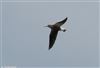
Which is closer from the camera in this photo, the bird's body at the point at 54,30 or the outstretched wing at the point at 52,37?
the bird's body at the point at 54,30

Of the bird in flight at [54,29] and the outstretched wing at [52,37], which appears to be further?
the outstretched wing at [52,37]

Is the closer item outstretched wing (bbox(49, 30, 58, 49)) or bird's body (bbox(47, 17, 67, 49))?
bird's body (bbox(47, 17, 67, 49))

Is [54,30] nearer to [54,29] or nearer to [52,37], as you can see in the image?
[54,29]

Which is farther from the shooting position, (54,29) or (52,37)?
(52,37)

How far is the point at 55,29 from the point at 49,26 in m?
0.38

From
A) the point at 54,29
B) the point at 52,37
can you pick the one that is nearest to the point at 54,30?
the point at 54,29

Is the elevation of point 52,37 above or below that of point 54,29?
below

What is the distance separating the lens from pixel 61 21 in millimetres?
21469

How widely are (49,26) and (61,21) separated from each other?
648mm

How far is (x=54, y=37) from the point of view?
73.5 feet

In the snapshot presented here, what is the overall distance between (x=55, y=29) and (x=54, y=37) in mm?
773

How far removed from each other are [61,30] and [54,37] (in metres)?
1.28

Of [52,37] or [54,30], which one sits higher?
[54,30]

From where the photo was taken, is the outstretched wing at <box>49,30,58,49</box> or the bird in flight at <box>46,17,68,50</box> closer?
the bird in flight at <box>46,17,68,50</box>
